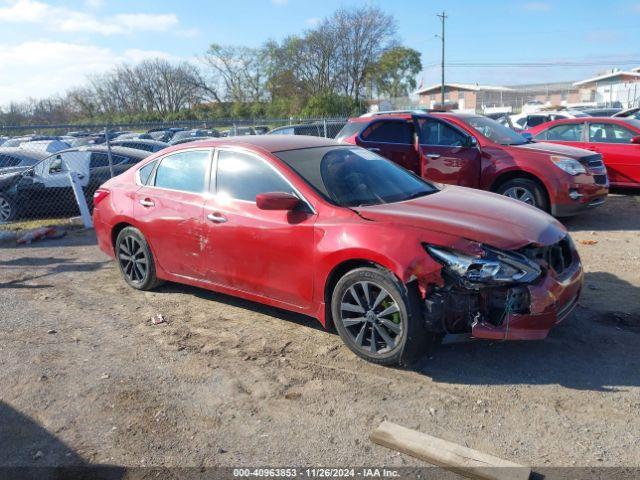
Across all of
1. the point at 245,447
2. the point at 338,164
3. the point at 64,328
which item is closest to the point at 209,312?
the point at 64,328

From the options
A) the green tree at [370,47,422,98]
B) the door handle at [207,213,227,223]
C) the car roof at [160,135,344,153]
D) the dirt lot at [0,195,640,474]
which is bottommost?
the dirt lot at [0,195,640,474]

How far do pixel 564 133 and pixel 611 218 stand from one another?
9.43 feet

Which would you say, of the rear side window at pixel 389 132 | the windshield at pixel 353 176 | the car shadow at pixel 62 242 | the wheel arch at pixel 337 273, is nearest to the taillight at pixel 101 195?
the windshield at pixel 353 176

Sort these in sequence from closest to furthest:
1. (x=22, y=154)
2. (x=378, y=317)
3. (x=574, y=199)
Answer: (x=378, y=317)
(x=574, y=199)
(x=22, y=154)

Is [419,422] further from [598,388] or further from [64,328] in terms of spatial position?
[64,328]

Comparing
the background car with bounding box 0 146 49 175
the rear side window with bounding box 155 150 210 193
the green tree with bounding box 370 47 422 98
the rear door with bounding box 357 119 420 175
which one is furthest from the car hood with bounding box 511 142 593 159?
the green tree with bounding box 370 47 422 98

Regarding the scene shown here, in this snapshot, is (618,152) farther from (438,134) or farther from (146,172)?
(146,172)

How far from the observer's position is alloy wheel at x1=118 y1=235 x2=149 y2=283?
19.1 ft

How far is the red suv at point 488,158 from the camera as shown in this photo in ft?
26.0

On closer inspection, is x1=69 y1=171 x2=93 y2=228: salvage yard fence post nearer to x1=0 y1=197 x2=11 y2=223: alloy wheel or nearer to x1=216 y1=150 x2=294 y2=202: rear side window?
x1=0 y1=197 x2=11 y2=223: alloy wheel

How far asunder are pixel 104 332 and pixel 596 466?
4.00 metres

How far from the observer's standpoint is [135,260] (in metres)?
5.91

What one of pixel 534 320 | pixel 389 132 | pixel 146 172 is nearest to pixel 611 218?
pixel 389 132

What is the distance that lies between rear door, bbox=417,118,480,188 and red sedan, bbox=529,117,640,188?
3.38m
